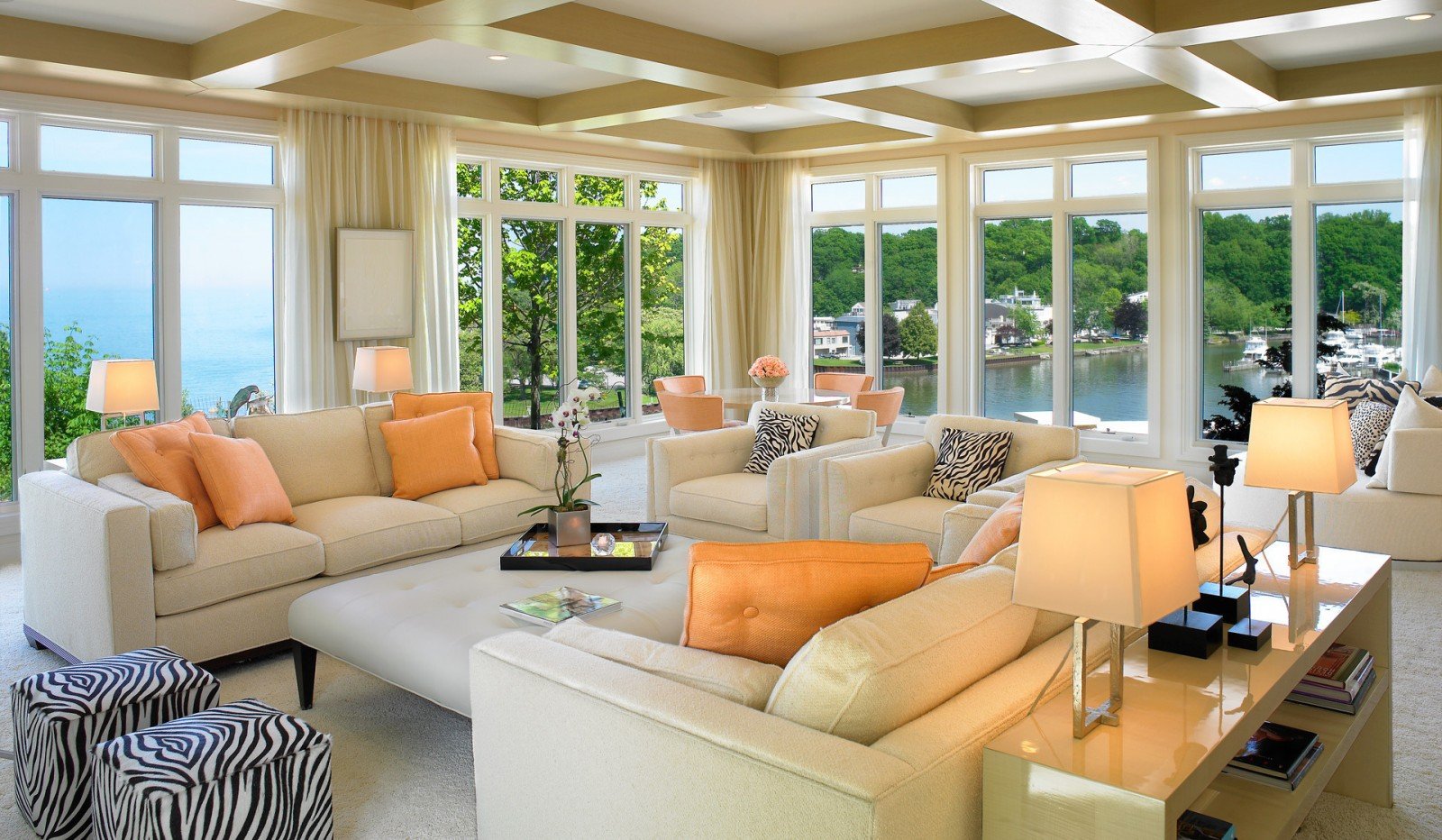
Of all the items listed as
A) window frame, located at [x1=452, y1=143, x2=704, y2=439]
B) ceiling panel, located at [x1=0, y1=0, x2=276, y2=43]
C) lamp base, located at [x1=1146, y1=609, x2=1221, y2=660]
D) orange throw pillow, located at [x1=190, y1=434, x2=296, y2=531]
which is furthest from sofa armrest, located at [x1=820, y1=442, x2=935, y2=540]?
window frame, located at [x1=452, y1=143, x2=704, y2=439]

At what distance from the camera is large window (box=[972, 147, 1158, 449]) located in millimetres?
8758

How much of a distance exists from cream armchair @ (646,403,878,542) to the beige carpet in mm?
2048

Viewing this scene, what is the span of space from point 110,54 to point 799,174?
5998 mm

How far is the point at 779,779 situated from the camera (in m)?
1.84

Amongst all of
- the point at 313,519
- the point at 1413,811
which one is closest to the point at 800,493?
the point at 313,519

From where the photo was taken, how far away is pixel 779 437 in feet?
20.1

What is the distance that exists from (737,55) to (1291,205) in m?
4.46

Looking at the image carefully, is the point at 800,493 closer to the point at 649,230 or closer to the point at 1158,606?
the point at 1158,606

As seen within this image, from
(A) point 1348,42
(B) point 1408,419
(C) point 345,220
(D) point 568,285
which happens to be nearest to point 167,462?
(C) point 345,220

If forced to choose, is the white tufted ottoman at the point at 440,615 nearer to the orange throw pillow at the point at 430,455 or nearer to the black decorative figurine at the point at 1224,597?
the orange throw pillow at the point at 430,455

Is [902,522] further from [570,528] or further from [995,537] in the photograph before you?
[995,537]

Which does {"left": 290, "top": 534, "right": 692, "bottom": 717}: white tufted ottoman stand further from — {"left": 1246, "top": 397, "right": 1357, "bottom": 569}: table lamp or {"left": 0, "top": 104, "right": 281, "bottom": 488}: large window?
{"left": 0, "top": 104, "right": 281, "bottom": 488}: large window

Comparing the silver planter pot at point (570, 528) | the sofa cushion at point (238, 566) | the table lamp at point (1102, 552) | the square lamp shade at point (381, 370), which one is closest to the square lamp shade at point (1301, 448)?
the table lamp at point (1102, 552)

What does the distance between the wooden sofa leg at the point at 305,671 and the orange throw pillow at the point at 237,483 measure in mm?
863
